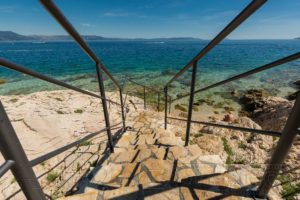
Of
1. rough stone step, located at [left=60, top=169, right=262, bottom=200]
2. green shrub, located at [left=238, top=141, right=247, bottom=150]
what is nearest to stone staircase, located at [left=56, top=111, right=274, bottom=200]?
rough stone step, located at [left=60, top=169, right=262, bottom=200]

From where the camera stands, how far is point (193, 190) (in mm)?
1293

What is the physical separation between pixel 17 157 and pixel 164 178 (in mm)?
1302

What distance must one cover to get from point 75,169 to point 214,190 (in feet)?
5.73

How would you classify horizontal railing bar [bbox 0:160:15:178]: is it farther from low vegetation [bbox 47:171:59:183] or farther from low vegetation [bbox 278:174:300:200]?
low vegetation [bbox 47:171:59:183]

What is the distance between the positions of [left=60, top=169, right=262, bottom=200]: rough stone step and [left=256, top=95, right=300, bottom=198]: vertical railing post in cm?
15

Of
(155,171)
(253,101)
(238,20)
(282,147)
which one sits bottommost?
(253,101)

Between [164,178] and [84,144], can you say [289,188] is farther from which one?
[84,144]

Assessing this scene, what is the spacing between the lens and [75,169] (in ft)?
6.93

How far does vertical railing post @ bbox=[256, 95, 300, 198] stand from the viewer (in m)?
0.87

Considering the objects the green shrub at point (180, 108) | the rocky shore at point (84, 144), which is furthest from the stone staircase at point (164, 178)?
the green shrub at point (180, 108)

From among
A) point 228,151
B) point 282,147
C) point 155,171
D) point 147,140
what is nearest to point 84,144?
point 147,140

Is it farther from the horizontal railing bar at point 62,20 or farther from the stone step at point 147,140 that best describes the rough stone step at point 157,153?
the horizontal railing bar at point 62,20

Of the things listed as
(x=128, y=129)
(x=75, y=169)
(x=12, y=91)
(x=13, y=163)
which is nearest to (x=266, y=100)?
(x=128, y=129)

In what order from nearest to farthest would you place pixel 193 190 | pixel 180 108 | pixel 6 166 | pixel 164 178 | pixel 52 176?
pixel 6 166, pixel 193 190, pixel 164 178, pixel 52 176, pixel 180 108
